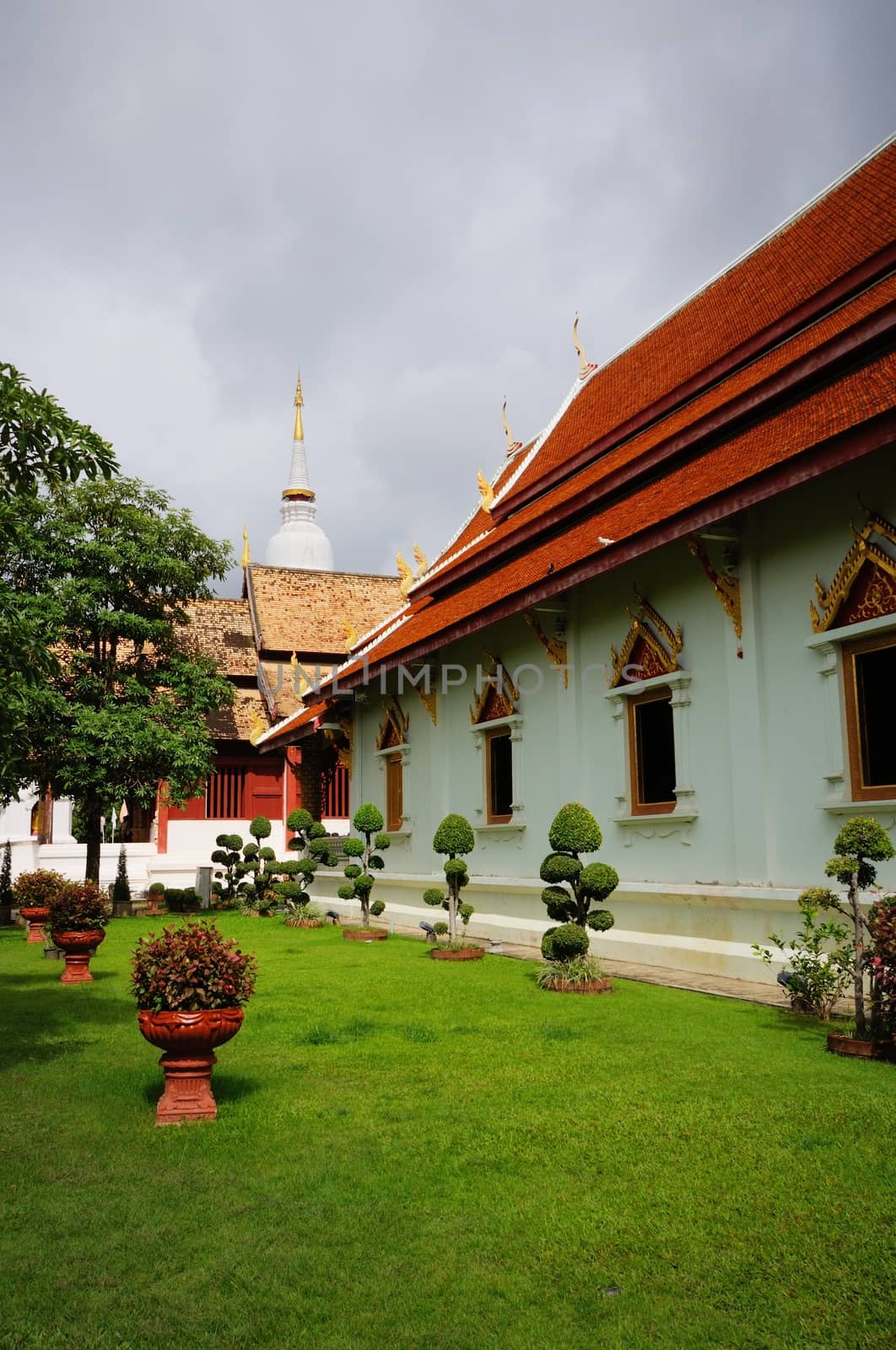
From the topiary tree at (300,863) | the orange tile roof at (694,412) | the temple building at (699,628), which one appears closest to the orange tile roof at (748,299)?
the temple building at (699,628)

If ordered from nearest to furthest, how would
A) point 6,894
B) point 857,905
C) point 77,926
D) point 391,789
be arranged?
point 857,905
point 77,926
point 391,789
point 6,894

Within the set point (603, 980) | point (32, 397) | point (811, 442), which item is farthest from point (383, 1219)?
point (811, 442)

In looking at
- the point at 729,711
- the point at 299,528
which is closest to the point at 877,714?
the point at 729,711

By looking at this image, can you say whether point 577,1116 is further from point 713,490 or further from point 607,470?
point 607,470

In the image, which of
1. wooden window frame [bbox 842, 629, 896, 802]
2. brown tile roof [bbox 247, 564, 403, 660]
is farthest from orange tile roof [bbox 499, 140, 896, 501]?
brown tile roof [bbox 247, 564, 403, 660]

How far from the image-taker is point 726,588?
872cm

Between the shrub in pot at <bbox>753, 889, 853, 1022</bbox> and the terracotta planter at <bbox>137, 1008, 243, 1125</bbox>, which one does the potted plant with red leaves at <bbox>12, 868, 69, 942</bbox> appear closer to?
the terracotta planter at <bbox>137, 1008, 243, 1125</bbox>

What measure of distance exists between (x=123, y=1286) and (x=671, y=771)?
23.9 feet

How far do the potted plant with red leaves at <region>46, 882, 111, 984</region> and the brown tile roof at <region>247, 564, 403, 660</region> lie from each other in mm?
15575

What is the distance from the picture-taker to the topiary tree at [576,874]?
8.34 m

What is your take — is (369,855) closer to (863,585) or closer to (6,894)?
Result: (6,894)

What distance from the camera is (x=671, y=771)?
9781 mm

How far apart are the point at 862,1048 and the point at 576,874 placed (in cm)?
307

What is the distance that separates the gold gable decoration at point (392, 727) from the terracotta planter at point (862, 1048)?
10194 mm
